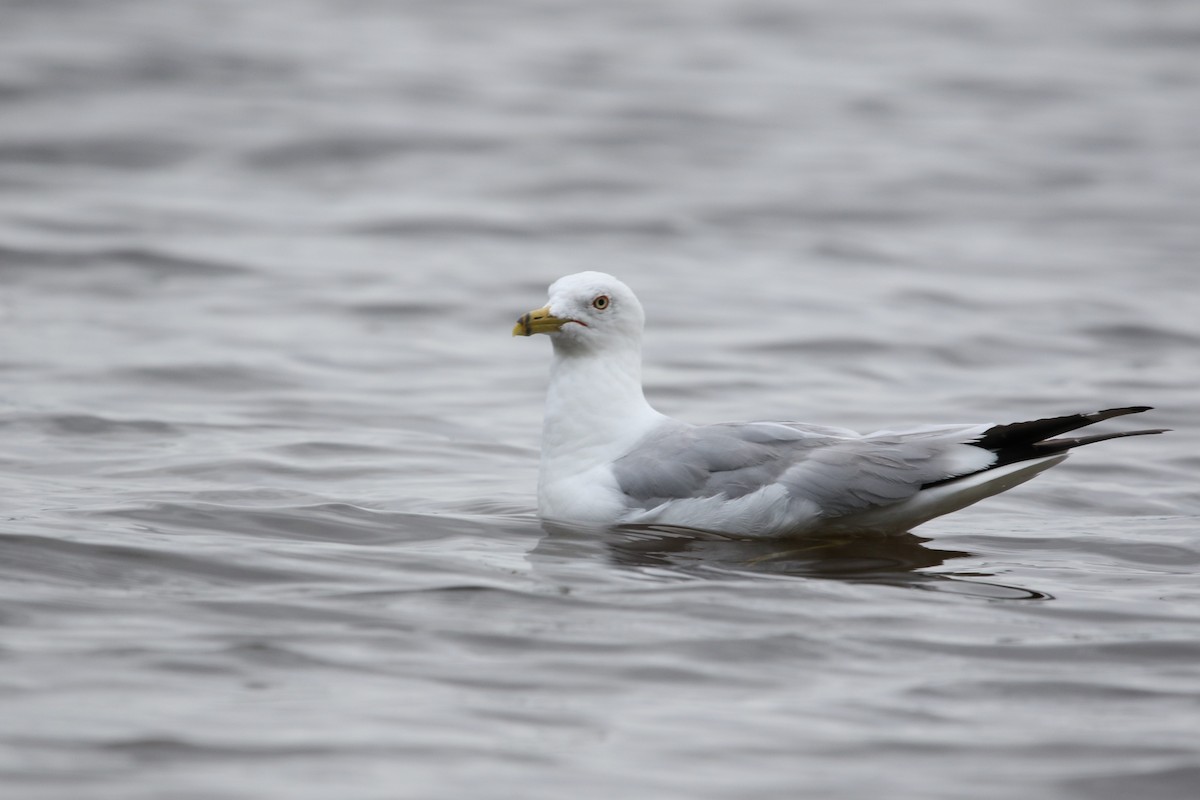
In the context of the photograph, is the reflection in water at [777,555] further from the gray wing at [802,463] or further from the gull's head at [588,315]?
the gull's head at [588,315]

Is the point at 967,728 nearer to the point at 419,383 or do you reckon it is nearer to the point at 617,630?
the point at 617,630

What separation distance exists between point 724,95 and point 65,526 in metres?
14.7

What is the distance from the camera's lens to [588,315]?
6949 millimetres

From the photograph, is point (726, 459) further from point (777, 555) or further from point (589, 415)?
point (589, 415)

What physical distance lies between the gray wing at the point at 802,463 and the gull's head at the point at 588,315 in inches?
21.0

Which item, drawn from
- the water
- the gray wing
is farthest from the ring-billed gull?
the water

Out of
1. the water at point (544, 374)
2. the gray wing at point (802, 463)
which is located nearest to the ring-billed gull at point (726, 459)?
the gray wing at point (802, 463)

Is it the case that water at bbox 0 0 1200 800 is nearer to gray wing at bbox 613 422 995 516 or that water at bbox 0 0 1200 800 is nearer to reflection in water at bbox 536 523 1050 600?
reflection in water at bbox 536 523 1050 600

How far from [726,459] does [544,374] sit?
13.8 ft

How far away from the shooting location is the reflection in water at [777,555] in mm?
6250

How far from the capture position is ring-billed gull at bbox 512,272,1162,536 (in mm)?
6449

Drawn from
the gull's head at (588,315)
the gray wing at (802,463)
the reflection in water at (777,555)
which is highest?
the gull's head at (588,315)

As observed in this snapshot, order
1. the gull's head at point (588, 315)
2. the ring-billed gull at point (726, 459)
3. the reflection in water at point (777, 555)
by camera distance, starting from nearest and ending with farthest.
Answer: the reflection in water at point (777, 555)
the ring-billed gull at point (726, 459)
the gull's head at point (588, 315)

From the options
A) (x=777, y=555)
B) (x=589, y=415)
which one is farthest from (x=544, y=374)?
(x=777, y=555)
